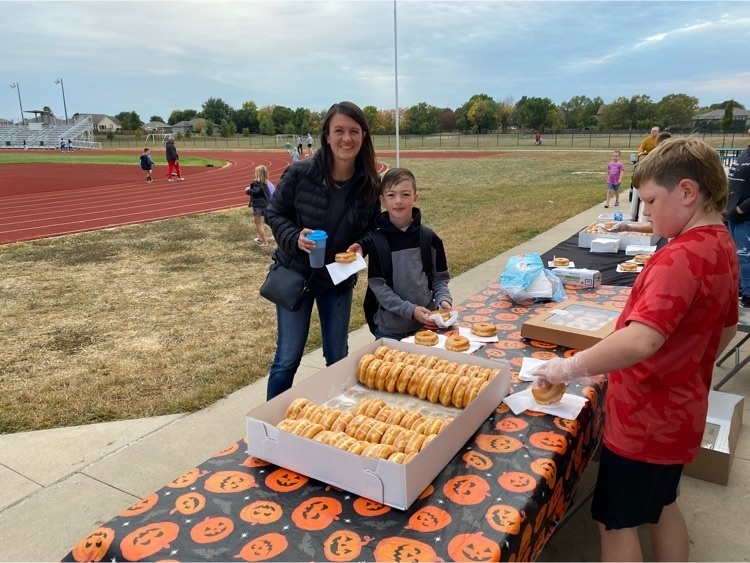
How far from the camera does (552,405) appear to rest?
205 centimetres

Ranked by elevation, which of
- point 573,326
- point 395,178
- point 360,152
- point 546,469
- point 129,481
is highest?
point 360,152

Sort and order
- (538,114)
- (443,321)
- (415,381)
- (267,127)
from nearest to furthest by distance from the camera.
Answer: (415,381)
(443,321)
(538,114)
(267,127)

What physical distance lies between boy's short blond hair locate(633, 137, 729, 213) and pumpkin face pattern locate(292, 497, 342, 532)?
1.31m

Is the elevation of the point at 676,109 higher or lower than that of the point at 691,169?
higher

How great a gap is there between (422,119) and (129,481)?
88.0m

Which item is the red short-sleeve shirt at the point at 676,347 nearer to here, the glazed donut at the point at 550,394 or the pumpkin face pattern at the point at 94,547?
the glazed donut at the point at 550,394

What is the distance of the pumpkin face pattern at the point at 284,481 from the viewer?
5.16ft

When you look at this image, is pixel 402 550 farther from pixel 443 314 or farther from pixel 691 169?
pixel 443 314

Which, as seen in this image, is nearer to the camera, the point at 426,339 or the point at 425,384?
the point at 425,384

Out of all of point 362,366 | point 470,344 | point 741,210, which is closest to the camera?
point 362,366

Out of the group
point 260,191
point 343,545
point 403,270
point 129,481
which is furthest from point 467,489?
point 260,191

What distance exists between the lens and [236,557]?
4.32 ft

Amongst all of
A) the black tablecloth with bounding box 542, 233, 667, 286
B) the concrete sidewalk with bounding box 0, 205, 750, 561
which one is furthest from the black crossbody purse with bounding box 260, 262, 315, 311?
the black tablecloth with bounding box 542, 233, 667, 286

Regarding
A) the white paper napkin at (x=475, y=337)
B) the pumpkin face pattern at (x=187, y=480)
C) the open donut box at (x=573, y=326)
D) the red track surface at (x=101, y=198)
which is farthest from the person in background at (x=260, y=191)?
the pumpkin face pattern at (x=187, y=480)
